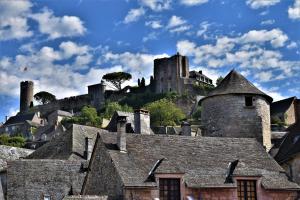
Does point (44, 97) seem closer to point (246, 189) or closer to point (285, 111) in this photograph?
point (285, 111)

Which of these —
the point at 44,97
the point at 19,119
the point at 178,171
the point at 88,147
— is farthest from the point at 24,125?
the point at 178,171

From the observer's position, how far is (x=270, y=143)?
3453cm

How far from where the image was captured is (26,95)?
120812 mm

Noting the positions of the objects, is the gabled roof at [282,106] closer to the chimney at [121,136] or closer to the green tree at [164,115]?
the green tree at [164,115]

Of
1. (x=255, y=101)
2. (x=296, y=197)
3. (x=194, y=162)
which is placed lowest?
(x=296, y=197)

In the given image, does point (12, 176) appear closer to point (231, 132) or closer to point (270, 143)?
point (231, 132)

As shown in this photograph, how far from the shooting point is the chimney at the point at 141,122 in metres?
37.9

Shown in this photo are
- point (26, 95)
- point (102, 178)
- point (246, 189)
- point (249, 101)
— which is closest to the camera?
point (102, 178)

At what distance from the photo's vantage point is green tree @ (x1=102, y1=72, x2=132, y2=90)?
365ft

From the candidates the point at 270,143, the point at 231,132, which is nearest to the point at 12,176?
the point at 231,132

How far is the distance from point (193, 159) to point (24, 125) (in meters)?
75.7

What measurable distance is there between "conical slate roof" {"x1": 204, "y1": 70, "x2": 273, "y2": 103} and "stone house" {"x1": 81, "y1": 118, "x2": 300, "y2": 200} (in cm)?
709

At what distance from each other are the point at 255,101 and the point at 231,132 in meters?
2.35

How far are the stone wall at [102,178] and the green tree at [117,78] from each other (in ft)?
281
